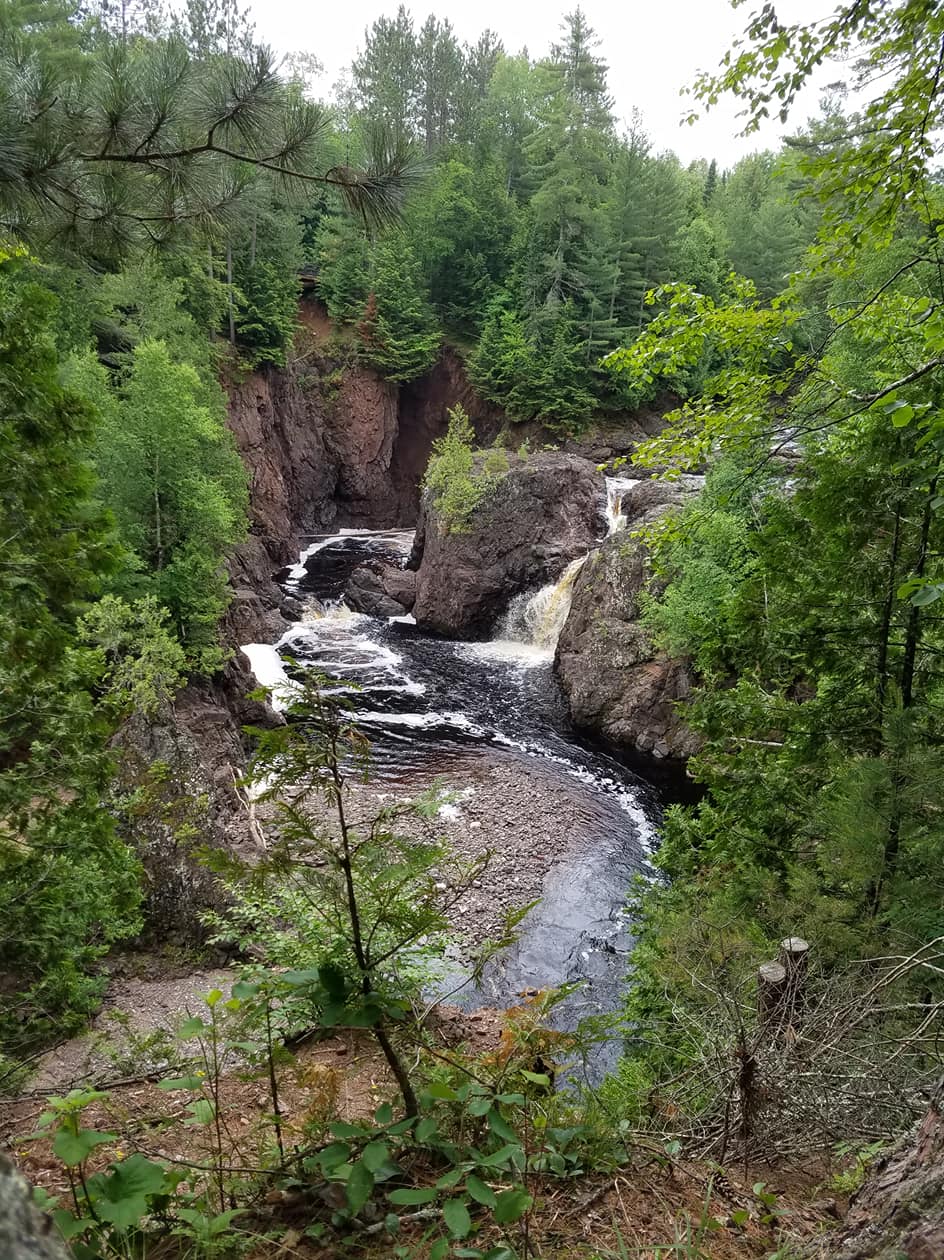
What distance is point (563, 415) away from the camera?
29.3 meters

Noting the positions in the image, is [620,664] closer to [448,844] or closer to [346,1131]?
[448,844]

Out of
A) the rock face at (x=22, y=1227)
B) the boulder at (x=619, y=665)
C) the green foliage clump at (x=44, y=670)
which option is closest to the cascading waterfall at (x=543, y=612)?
the boulder at (x=619, y=665)

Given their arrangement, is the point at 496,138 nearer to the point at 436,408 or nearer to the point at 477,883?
the point at 436,408

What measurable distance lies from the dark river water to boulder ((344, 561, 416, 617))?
18.8 inches

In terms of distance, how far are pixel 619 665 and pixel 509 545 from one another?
705 cm

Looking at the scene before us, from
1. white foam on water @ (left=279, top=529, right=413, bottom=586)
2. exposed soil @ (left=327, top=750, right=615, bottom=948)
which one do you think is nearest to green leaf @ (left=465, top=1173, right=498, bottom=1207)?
exposed soil @ (left=327, top=750, right=615, bottom=948)

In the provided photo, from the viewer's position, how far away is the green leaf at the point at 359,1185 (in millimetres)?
1666

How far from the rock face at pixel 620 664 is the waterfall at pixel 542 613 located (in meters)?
1.52

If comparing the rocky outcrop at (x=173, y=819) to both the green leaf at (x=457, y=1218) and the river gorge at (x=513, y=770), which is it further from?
the green leaf at (x=457, y=1218)

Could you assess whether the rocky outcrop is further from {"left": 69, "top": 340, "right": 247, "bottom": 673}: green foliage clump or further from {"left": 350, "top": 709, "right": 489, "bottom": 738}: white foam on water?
{"left": 350, "top": 709, "right": 489, "bottom": 738}: white foam on water

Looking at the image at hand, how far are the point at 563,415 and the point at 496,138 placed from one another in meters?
17.8

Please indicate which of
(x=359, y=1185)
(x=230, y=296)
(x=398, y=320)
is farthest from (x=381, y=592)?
(x=359, y=1185)

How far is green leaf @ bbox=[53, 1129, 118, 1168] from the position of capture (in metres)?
1.46

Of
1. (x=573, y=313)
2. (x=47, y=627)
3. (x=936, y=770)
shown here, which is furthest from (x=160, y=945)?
(x=573, y=313)
